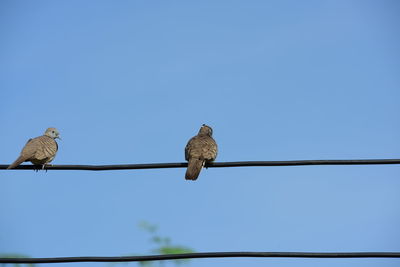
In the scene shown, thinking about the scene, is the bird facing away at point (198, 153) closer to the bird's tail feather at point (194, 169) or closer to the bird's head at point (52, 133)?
the bird's tail feather at point (194, 169)

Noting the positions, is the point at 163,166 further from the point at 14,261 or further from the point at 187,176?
the point at 187,176

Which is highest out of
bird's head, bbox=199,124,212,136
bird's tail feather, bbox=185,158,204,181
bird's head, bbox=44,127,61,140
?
bird's head, bbox=199,124,212,136

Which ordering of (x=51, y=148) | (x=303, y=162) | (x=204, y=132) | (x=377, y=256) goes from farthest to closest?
(x=204, y=132), (x=51, y=148), (x=303, y=162), (x=377, y=256)

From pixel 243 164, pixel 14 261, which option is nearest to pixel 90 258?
pixel 14 261

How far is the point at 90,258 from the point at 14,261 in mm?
873

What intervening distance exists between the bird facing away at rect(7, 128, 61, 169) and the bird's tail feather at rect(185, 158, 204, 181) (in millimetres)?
3135

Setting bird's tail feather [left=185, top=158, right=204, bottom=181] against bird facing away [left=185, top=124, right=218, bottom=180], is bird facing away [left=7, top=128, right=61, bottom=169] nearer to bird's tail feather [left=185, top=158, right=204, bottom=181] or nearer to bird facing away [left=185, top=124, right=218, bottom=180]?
bird facing away [left=185, top=124, right=218, bottom=180]

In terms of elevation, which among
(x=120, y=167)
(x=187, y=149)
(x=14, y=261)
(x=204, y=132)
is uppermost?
(x=204, y=132)

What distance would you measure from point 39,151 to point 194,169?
10.9 ft

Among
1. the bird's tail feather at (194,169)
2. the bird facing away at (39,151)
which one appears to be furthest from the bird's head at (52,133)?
the bird's tail feather at (194,169)

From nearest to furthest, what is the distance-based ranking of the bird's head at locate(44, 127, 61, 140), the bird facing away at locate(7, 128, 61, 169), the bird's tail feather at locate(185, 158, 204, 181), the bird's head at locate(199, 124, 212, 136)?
1. the bird's tail feather at locate(185, 158, 204, 181)
2. the bird facing away at locate(7, 128, 61, 169)
3. the bird's head at locate(199, 124, 212, 136)
4. the bird's head at locate(44, 127, 61, 140)

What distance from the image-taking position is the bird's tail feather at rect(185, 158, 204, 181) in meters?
13.1

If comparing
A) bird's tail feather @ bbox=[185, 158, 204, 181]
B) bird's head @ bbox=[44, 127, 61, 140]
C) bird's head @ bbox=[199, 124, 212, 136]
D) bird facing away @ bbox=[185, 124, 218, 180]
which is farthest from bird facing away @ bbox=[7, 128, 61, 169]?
bird's head @ bbox=[199, 124, 212, 136]

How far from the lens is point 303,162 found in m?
9.03
